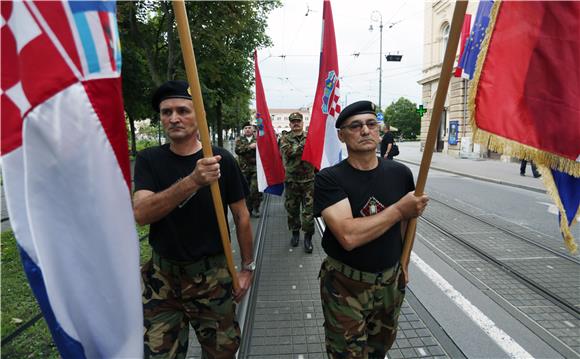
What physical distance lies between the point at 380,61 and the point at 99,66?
29.2 metres

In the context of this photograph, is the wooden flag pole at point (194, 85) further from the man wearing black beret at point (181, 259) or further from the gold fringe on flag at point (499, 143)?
the gold fringe on flag at point (499, 143)

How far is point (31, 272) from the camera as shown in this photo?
50.8 inches

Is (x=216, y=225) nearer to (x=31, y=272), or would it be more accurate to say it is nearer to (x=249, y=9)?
(x=31, y=272)

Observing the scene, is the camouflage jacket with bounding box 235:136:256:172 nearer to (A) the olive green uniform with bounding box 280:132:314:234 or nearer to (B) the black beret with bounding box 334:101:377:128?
(A) the olive green uniform with bounding box 280:132:314:234

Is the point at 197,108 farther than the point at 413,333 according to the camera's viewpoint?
No

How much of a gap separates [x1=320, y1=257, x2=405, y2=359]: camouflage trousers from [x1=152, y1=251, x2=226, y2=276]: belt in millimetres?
736

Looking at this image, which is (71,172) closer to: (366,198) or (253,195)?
(366,198)

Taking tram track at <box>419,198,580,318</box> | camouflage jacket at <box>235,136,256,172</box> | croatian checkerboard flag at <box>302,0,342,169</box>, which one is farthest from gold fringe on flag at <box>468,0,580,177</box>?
camouflage jacket at <box>235,136,256,172</box>

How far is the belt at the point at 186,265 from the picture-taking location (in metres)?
2.22

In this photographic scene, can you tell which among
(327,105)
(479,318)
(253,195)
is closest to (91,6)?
(327,105)

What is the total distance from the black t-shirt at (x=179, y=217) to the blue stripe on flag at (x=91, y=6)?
1012mm

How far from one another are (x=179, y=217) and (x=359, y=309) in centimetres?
121

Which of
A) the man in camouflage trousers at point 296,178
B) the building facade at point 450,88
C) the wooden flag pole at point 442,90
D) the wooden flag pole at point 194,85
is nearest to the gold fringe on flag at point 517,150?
the wooden flag pole at point 442,90

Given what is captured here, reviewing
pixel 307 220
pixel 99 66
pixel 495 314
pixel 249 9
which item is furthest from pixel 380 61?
pixel 99 66
